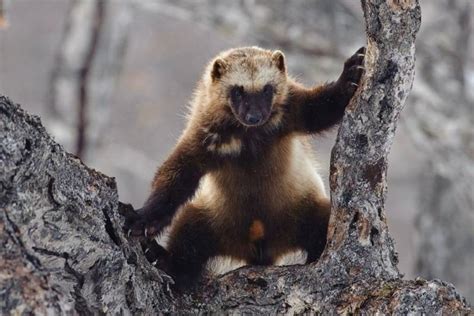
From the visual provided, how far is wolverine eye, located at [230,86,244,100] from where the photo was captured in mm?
5008

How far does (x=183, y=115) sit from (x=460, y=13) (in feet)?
16.6

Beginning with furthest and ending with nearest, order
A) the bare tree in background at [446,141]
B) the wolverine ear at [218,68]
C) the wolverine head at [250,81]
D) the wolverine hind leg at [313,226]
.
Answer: the bare tree in background at [446,141]
the wolverine ear at [218,68]
the wolverine head at [250,81]
the wolverine hind leg at [313,226]

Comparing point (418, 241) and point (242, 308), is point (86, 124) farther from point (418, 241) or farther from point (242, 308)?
point (242, 308)

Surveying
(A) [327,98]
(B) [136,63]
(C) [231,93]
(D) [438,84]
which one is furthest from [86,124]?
(B) [136,63]

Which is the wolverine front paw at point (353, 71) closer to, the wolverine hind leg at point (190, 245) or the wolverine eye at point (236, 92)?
the wolverine eye at point (236, 92)

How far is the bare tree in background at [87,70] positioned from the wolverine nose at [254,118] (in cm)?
453

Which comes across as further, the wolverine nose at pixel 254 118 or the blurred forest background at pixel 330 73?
the blurred forest background at pixel 330 73

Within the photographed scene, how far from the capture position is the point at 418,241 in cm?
978

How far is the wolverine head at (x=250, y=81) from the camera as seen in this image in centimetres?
479

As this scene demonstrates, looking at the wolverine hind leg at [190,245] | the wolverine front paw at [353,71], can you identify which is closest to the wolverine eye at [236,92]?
the wolverine hind leg at [190,245]

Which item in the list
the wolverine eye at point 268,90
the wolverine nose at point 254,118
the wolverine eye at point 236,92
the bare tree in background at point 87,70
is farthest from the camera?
the bare tree in background at point 87,70

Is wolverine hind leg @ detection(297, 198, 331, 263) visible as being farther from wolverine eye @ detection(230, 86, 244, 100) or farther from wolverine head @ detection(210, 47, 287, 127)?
wolverine eye @ detection(230, 86, 244, 100)

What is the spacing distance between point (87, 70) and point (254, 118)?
4.79 metres

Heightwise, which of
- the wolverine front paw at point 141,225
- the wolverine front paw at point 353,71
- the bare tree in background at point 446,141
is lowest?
the wolverine front paw at point 141,225
